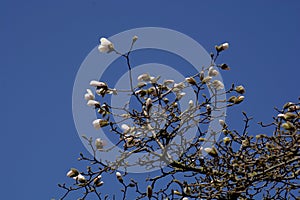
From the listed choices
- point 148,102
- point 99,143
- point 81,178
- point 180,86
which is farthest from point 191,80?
point 81,178

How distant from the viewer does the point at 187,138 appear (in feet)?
9.02

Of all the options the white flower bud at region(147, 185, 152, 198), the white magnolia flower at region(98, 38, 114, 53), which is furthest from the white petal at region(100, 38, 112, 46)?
the white flower bud at region(147, 185, 152, 198)

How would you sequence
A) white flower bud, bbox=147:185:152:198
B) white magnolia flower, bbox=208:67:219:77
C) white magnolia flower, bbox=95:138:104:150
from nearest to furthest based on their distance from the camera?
white flower bud, bbox=147:185:152:198, white magnolia flower, bbox=95:138:104:150, white magnolia flower, bbox=208:67:219:77

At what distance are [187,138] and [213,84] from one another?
35 cm

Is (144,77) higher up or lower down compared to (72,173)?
higher up

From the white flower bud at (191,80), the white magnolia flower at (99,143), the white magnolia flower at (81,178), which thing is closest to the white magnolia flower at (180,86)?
the white flower bud at (191,80)

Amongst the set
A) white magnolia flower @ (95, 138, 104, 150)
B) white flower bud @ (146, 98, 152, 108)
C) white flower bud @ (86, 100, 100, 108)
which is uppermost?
white flower bud @ (86, 100, 100, 108)

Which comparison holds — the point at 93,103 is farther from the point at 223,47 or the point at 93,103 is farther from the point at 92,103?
the point at 223,47

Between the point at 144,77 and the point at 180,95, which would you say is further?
the point at 180,95

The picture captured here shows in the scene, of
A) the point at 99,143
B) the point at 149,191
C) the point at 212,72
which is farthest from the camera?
the point at 212,72

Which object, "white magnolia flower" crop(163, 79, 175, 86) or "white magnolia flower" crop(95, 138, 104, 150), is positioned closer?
"white magnolia flower" crop(95, 138, 104, 150)

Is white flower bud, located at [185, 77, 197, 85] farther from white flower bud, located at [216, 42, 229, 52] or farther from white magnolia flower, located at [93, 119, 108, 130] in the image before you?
white magnolia flower, located at [93, 119, 108, 130]

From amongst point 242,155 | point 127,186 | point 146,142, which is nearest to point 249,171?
point 242,155

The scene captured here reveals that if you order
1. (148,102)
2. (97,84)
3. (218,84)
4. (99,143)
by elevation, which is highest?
(218,84)
